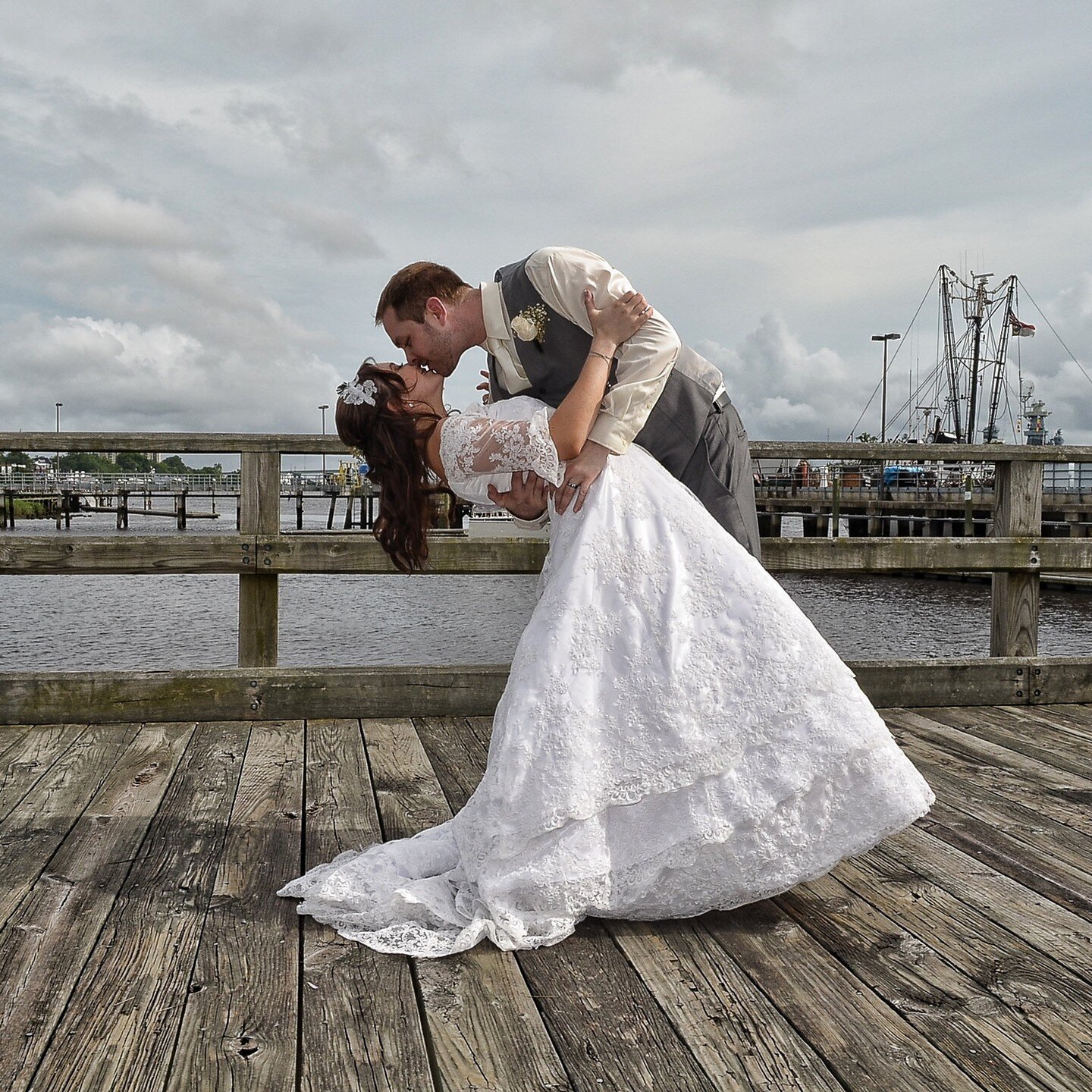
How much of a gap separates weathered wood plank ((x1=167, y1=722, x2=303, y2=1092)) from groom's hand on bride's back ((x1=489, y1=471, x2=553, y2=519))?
3.20 feet

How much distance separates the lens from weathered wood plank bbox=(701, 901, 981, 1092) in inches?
60.5

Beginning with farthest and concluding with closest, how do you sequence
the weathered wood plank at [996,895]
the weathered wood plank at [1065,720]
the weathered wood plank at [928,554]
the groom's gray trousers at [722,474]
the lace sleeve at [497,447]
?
the weathered wood plank at [928,554], the weathered wood plank at [1065,720], the groom's gray trousers at [722,474], the lace sleeve at [497,447], the weathered wood plank at [996,895]

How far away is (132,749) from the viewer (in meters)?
3.44

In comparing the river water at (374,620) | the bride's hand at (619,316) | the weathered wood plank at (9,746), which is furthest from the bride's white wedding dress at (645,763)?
the river water at (374,620)

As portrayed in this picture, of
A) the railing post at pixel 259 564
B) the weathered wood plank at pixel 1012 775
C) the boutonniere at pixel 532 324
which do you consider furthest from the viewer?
the railing post at pixel 259 564

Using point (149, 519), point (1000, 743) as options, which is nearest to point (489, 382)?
point (1000, 743)

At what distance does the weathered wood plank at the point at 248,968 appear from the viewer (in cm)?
155

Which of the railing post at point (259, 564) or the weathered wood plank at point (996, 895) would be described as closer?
the weathered wood plank at point (996, 895)

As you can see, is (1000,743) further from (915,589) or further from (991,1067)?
(915,589)

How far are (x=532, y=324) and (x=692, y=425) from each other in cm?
45

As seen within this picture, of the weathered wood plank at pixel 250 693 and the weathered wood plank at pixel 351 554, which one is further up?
the weathered wood plank at pixel 351 554

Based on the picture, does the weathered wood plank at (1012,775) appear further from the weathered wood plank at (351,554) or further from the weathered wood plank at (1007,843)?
the weathered wood plank at (351,554)

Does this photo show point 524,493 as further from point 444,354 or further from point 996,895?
point 996,895

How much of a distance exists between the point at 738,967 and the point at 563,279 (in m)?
1.43
